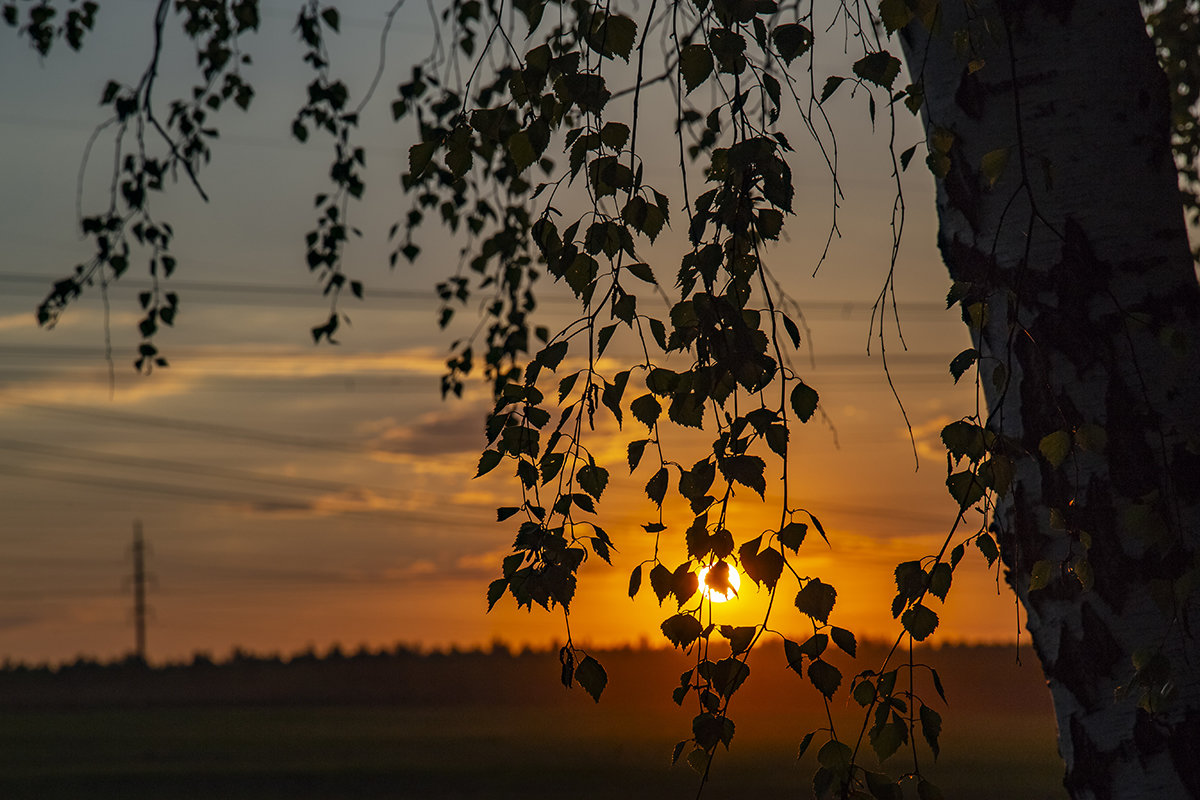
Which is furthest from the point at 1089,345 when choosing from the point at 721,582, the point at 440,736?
the point at 440,736

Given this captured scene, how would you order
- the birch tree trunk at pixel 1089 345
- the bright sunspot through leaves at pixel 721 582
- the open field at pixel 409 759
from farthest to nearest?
the open field at pixel 409 759, the birch tree trunk at pixel 1089 345, the bright sunspot through leaves at pixel 721 582

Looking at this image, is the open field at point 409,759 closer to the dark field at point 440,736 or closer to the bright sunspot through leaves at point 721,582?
the dark field at point 440,736

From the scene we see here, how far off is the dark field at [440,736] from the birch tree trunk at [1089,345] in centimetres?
38

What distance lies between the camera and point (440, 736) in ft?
109

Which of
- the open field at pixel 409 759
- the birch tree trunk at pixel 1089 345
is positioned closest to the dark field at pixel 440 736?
the open field at pixel 409 759

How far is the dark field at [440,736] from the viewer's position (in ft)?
70.5

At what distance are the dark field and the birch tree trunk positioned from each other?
381mm

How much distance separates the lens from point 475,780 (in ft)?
73.0

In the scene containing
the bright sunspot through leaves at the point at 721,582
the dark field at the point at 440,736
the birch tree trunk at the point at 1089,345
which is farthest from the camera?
the dark field at the point at 440,736

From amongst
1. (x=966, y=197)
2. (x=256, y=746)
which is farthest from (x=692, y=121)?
(x=256, y=746)

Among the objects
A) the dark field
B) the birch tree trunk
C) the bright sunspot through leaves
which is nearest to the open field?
the dark field

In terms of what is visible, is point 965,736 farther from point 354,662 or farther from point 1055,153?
point 1055,153

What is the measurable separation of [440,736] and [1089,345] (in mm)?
33480

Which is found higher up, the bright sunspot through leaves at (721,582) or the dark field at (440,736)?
the dark field at (440,736)
